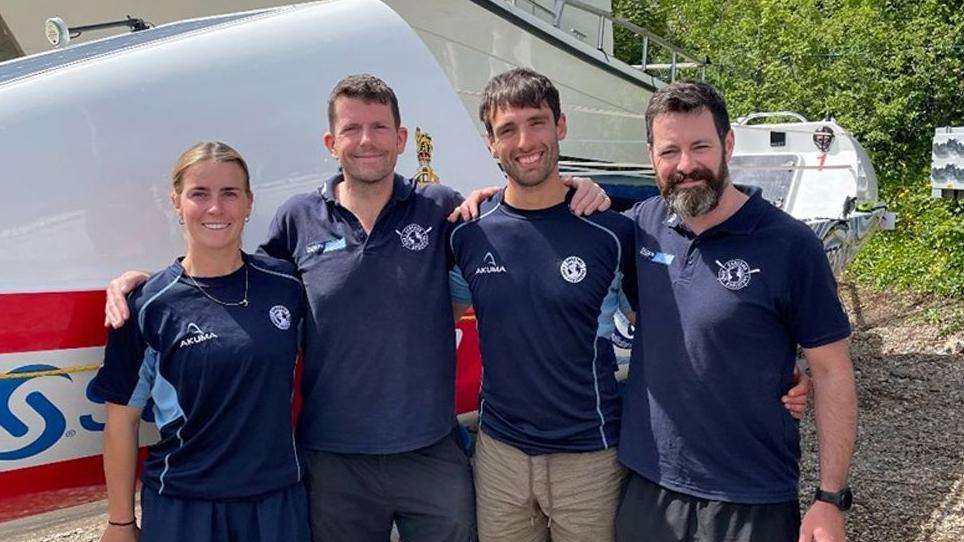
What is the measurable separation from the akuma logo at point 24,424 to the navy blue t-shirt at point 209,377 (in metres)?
0.23

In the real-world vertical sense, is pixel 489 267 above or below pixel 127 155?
below

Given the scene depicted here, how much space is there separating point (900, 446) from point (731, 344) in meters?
3.94

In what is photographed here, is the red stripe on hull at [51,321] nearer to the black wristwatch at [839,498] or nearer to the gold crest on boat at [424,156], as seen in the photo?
the gold crest on boat at [424,156]

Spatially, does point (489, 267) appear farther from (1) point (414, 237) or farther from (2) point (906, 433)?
(2) point (906, 433)

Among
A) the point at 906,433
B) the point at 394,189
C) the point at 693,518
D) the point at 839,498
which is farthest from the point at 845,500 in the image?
the point at 906,433

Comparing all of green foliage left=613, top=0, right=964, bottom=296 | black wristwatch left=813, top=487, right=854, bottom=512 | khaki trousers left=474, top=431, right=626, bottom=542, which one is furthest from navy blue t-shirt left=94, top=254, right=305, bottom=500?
green foliage left=613, top=0, right=964, bottom=296

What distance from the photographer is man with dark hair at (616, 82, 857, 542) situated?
2.10m

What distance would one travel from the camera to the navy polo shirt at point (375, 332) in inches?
90.4

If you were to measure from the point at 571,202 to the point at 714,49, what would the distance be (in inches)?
618

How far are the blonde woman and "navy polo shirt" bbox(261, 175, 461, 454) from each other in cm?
12

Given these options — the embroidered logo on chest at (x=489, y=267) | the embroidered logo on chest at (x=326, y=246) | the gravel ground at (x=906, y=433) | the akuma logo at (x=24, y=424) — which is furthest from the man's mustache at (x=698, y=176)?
the gravel ground at (x=906, y=433)

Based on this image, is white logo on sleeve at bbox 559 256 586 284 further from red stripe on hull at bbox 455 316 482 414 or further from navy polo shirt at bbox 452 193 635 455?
red stripe on hull at bbox 455 316 482 414

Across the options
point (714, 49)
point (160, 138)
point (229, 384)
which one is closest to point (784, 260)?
point (229, 384)

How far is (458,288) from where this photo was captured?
2443 mm
